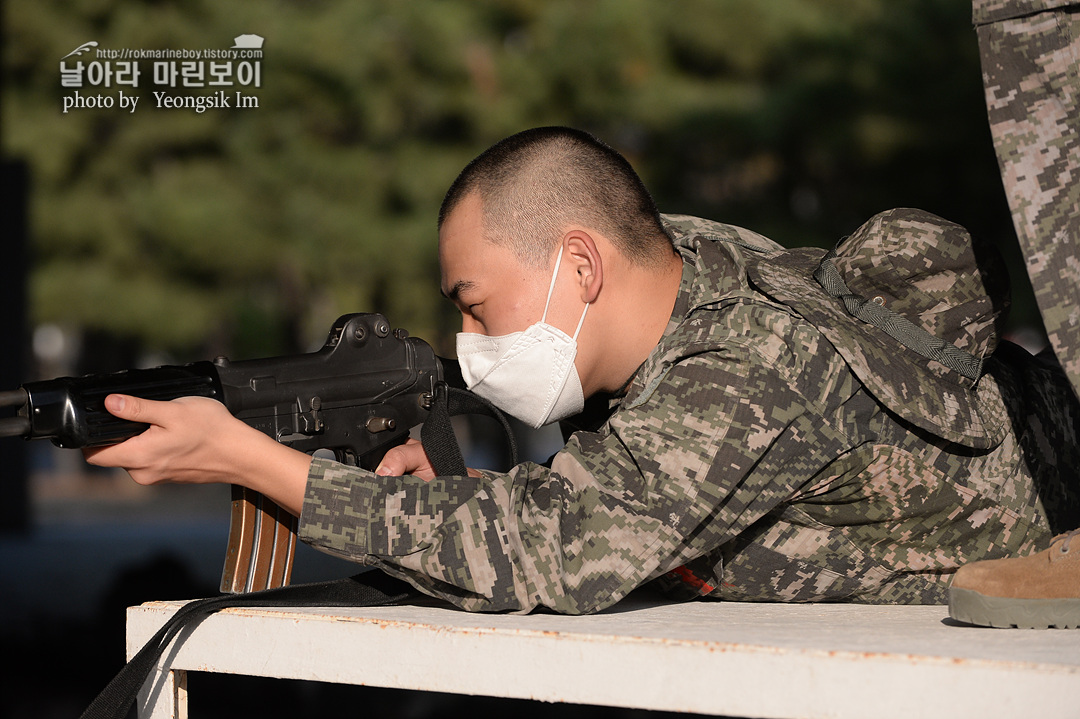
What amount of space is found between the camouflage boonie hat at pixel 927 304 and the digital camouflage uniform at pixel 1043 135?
25cm

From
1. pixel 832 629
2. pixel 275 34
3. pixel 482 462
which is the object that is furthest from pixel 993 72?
pixel 482 462

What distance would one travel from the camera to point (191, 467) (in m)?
1.99

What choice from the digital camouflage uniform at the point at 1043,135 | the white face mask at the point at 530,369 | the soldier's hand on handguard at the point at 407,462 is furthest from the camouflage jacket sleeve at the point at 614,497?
the soldier's hand on handguard at the point at 407,462

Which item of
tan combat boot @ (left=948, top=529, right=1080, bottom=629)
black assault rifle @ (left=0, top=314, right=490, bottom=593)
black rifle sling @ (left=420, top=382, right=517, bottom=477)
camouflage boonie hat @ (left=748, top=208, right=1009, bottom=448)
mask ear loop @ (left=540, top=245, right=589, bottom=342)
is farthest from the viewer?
black rifle sling @ (left=420, top=382, right=517, bottom=477)

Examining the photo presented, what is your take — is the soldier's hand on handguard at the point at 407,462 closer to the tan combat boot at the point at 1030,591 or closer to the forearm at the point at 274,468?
the forearm at the point at 274,468

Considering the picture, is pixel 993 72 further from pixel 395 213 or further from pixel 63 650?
pixel 395 213

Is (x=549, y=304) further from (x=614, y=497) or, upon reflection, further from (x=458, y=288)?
(x=614, y=497)

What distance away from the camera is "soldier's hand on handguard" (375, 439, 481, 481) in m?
2.53

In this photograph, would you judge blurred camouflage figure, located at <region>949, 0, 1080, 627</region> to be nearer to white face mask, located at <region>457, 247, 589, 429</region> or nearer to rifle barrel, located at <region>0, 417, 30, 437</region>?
white face mask, located at <region>457, 247, 589, 429</region>

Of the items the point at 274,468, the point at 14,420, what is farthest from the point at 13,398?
the point at 274,468

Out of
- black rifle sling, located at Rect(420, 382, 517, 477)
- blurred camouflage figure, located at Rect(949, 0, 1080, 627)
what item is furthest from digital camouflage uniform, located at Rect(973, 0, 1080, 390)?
black rifle sling, located at Rect(420, 382, 517, 477)

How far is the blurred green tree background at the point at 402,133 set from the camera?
8203mm

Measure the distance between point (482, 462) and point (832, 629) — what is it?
518 inches

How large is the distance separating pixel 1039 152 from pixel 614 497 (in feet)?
3.14
